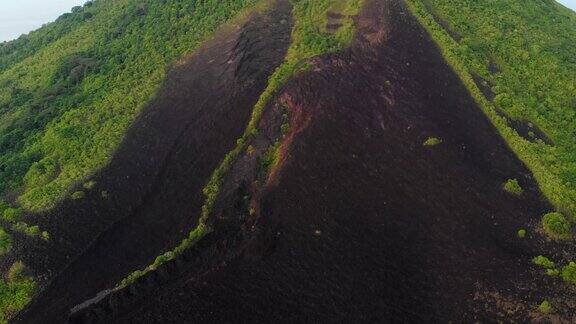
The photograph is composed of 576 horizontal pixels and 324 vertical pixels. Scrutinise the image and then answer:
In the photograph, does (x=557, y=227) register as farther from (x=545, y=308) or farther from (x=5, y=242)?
(x=5, y=242)

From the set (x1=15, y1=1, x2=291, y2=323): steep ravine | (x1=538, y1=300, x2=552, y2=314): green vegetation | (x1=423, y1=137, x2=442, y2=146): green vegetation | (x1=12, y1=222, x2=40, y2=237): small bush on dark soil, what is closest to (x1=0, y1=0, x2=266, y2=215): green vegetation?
(x1=12, y1=222, x2=40, y2=237): small bush on dark soil

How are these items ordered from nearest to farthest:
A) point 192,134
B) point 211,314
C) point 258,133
→ point 211,314
point 258,133
point 192,134

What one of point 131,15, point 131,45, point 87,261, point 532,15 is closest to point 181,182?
point 87,261

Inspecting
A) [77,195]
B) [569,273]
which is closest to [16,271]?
[77,195]

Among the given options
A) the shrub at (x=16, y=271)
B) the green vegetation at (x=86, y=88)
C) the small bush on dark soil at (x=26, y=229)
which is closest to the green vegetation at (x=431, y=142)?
the green vegetation at (x=86, y=88)

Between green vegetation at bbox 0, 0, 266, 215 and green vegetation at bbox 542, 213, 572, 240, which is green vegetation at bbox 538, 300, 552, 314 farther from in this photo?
green vegetation at bbox 0, 0, 266, 215

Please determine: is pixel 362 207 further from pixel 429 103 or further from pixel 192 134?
pixel 192 134

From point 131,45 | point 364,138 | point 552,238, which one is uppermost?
point 131,45
